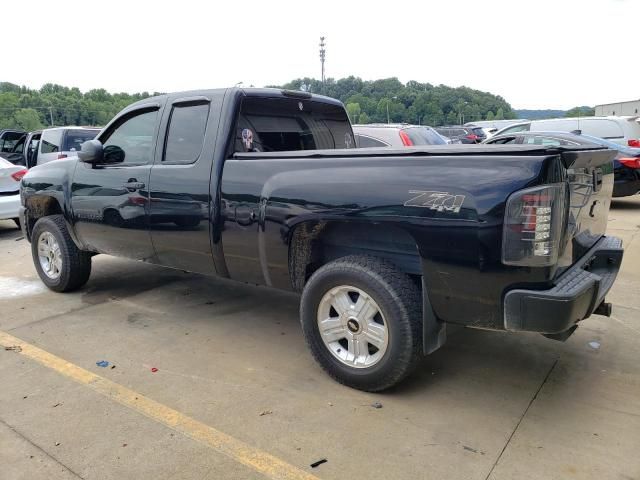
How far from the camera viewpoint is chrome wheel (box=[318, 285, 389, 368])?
3.22 meters

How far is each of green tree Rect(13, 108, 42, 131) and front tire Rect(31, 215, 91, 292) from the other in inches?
1403

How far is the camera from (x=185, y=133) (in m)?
4.28

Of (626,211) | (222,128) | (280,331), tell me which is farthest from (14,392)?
(626,211)

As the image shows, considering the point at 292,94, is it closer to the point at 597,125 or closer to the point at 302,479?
the point at 302,479

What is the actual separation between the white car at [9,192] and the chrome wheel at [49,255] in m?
3.62

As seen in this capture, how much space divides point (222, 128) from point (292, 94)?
902 millimetres

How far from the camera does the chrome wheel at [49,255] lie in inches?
217

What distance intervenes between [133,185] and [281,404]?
2374 mm

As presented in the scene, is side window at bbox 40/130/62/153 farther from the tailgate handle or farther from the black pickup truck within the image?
the tailgate handle

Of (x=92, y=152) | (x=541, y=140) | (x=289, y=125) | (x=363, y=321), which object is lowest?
(x=363, y=321)

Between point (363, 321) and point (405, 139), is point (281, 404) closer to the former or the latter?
point (363, 321)

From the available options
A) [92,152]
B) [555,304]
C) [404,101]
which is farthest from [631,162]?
[404,101]

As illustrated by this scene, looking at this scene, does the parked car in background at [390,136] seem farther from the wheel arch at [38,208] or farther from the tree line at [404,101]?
the tree line at [404,101]

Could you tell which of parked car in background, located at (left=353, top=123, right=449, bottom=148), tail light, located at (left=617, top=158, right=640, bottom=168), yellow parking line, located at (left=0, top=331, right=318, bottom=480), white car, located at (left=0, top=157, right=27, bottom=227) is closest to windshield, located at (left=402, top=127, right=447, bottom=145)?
parked car in background, located at (left=353, top=123, right=449, bottom=148)
